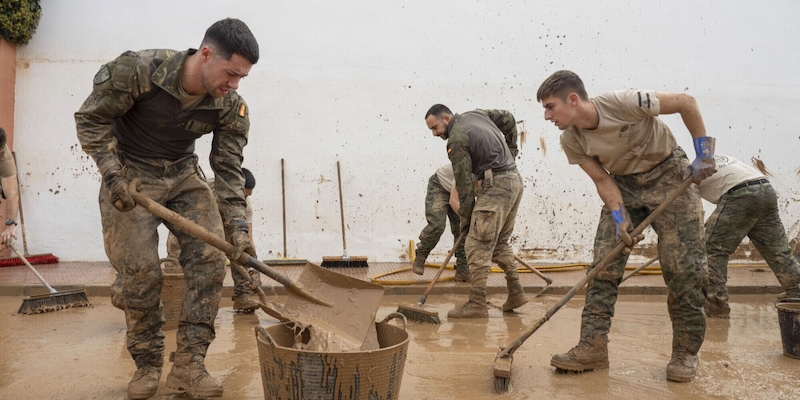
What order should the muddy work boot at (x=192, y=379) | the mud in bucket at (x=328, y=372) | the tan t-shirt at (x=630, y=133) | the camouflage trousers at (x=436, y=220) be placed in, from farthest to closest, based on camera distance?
the camouflage trousers at (x=436, y=220)
the tan t-shirt at (x=630, y=133)
the muddy work boot at (x=192, y=379)
the mud in bucket at (x=328, y=372)

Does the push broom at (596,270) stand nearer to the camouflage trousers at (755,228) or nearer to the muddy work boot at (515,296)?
the camouflage trousers at (755,228)

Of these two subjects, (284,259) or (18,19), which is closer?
(18,19)

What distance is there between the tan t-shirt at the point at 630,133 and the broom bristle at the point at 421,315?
2.17 meters

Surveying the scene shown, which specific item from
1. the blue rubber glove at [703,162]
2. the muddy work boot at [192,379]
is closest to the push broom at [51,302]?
the muddy work boot at [192,379]

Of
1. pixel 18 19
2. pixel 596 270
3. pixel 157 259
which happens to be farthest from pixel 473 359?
pixel 18 19

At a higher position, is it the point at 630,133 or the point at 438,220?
the point at 630,133

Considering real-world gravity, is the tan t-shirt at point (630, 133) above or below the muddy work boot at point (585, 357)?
above

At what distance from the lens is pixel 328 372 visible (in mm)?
2725

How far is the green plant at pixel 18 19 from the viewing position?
882 cm

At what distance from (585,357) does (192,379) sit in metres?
2.13

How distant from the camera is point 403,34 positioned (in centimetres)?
977

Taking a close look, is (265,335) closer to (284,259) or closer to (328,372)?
(328,372)

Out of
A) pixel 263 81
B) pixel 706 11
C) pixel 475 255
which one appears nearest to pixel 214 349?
pixel 475 255

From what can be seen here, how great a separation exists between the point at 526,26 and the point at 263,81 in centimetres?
383
